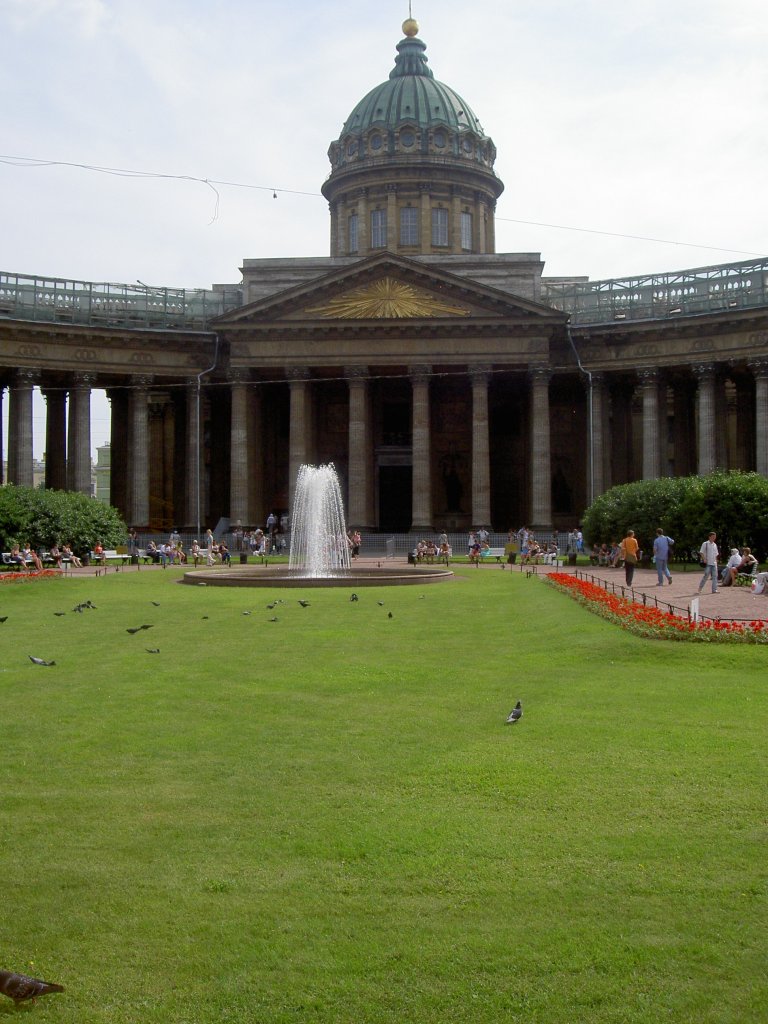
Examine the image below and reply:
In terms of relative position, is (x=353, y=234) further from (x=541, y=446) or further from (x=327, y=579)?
(x=327, y=579)

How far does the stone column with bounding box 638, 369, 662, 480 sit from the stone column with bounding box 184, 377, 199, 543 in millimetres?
25722

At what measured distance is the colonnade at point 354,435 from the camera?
61812 mm

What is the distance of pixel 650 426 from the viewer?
207 ft

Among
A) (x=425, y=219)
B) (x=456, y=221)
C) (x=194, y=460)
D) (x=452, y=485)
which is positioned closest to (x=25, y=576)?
(x=194, y=460)

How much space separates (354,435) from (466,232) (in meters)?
23.5

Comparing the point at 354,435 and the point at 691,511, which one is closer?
the point at 691,511

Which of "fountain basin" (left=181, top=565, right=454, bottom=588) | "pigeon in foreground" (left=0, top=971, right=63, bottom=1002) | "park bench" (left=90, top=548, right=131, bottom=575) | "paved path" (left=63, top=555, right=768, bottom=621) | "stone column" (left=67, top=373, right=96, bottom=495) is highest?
"stone column" (left=67, top=373, right=96, bottom=495)

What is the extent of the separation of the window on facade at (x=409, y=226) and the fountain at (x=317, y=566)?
19.3m

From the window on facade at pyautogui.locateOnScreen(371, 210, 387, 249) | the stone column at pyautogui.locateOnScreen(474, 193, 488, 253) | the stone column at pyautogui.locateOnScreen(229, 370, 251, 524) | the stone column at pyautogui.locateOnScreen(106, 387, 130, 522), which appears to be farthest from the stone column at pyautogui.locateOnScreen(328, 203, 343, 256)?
the stone column at pyautogui.locateOnScreen(106, 387, 130, 522)

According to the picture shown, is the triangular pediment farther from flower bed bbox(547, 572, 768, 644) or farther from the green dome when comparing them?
flower bed bbox(547, 572, 768, 644)

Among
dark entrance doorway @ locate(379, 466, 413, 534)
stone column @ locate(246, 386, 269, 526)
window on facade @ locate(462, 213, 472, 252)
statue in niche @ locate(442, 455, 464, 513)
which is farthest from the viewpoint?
window on facade @ locate(462, 213, 472, 252)

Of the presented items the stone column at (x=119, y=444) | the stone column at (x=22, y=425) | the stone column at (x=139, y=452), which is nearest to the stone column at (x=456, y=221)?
the stone column at (x=139, y=452)

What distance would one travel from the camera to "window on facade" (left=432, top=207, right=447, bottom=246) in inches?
3100

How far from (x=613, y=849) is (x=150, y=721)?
20.9 feet
